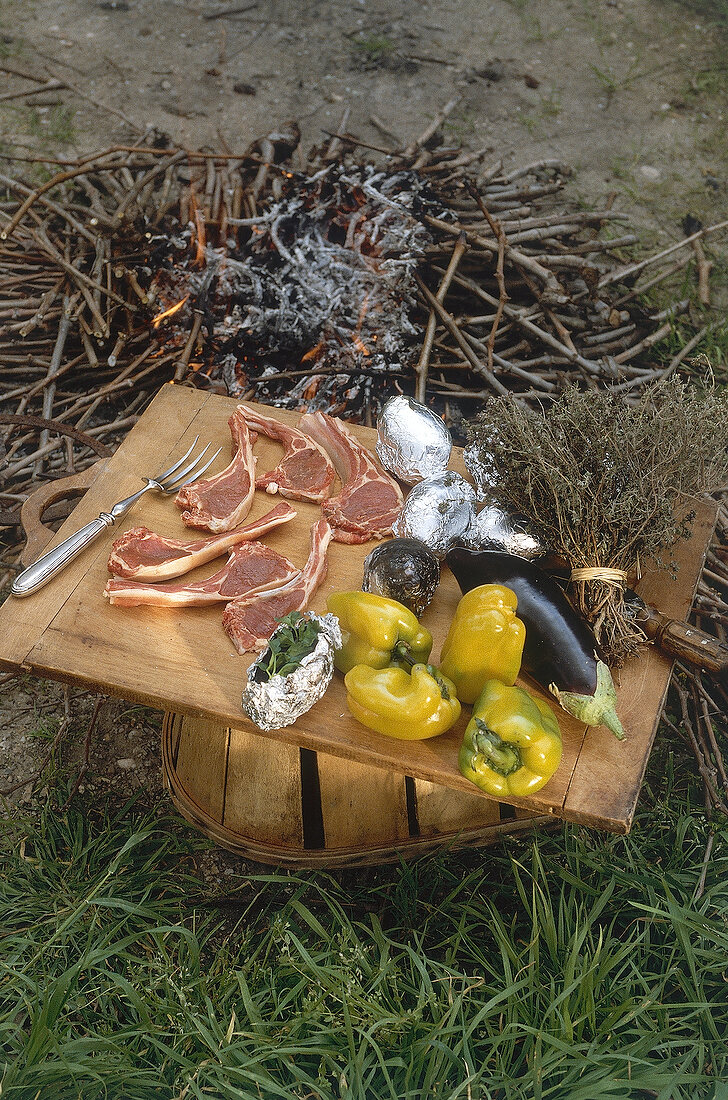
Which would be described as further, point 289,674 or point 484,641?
point 484,641

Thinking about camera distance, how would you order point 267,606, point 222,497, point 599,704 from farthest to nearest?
point 222,497, point 267,606, point 599,704

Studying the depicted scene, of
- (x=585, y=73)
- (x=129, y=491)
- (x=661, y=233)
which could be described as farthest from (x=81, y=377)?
(x=585, y=73)

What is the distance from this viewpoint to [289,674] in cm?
232

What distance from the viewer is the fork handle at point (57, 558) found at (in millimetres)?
2740

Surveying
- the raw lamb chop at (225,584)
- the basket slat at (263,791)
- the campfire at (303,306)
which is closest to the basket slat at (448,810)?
the basket slat at (263,791)

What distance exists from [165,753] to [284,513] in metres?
1.07

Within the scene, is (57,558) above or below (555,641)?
below

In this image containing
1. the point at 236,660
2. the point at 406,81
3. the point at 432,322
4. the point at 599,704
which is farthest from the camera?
the point at 406,81

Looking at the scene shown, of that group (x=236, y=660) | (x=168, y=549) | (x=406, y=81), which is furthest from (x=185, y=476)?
(x=406, y=81)

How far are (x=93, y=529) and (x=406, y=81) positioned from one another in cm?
624

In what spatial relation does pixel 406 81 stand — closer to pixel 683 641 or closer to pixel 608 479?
pixel 608 479

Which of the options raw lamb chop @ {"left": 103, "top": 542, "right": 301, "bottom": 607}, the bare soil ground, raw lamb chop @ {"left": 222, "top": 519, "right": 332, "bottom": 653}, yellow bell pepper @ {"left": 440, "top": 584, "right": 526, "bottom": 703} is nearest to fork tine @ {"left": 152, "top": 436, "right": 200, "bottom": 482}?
raw lamb chop @ {"left": 103, "top": 542, "right": 301, "bottom": 607}

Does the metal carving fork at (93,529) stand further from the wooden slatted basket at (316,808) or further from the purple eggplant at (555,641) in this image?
the purple eggplant at (555,641)

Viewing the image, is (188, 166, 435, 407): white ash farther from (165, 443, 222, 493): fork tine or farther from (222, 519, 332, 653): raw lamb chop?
(222, 519, 332, 653): raw lamb chop
